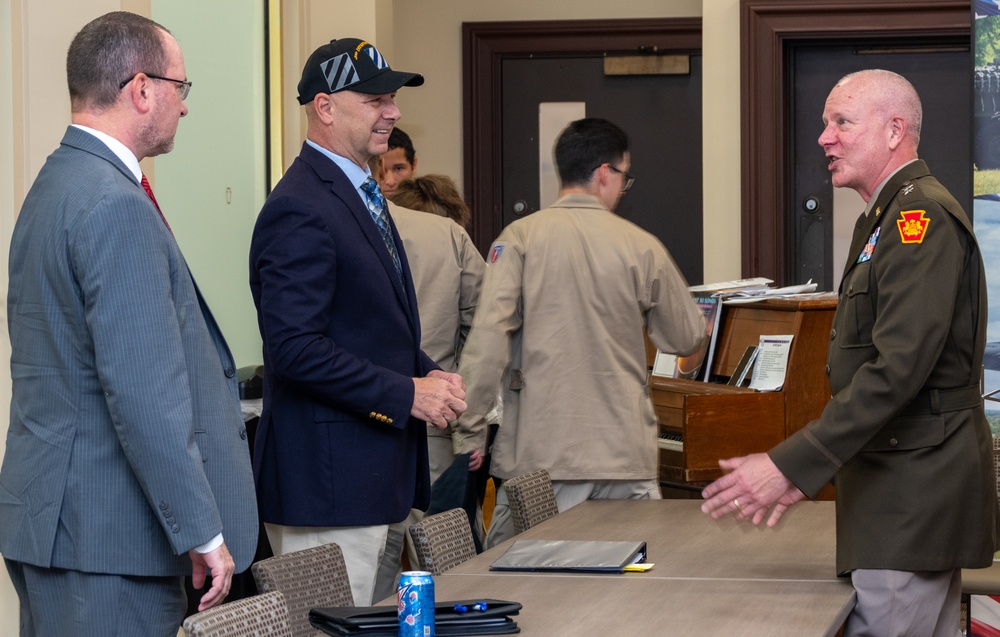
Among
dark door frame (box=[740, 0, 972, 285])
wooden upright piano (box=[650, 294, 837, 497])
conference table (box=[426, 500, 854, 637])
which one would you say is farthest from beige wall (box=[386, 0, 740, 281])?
conference table (box=[426, 500, 854, 637])

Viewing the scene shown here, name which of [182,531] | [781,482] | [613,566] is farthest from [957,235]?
[182,531]

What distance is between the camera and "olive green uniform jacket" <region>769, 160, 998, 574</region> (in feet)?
7.97

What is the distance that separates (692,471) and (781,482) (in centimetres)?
227

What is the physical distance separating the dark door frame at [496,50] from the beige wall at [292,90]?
0.06 meters

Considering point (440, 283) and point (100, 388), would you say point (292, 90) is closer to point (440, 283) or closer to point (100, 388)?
point (440, 283)

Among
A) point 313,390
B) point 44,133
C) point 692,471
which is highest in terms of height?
point 44,133

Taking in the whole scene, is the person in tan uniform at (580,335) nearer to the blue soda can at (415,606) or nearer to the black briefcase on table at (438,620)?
the black briefcase on table at (438,620)

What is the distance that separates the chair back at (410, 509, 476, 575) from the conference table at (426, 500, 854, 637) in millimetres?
108

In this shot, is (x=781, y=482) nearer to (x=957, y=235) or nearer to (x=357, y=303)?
(x=957, y=235)

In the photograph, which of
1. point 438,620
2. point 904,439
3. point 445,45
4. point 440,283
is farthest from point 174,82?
point 445,45

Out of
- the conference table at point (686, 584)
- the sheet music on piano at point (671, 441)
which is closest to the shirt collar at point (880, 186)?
the conference table at point (686, 584)

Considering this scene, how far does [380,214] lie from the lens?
2.97 meters

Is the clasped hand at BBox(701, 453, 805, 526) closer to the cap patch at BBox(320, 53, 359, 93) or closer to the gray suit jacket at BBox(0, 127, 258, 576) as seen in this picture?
the gray suit jacket at BBox(0, 127, 258, 576)

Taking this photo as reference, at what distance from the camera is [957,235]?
8.20 feet
